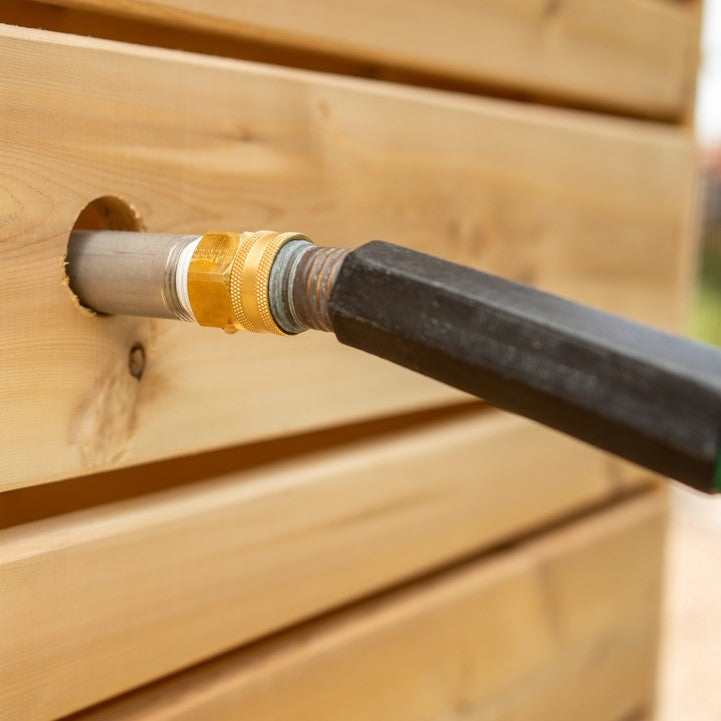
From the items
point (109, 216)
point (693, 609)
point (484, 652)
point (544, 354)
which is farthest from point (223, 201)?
point (693, 609)

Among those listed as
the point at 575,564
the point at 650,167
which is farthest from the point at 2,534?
the point at 650,167

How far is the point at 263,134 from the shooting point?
547 mm

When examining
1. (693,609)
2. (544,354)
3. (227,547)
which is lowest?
(693,609)

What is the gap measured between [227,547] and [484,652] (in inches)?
13.7

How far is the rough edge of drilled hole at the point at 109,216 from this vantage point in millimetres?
480

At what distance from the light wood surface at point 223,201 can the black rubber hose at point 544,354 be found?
0.19 metres

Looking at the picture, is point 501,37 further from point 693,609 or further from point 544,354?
point 693,609

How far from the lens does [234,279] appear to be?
1.21 feet

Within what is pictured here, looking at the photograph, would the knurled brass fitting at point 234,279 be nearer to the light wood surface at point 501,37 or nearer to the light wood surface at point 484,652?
the light wood surface at point 501,37

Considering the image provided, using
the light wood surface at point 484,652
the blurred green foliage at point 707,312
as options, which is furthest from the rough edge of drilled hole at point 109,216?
the blurred green foliage at point 707,312

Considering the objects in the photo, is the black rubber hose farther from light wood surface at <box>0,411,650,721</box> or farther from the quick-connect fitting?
light wood surface at <box>0,411,650,721</box>

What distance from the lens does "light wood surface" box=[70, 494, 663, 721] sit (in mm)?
588

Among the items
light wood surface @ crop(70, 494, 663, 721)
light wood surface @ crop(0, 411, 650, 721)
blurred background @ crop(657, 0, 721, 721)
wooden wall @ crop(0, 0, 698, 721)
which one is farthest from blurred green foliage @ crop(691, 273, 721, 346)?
light wood surface @ crop(0, 411, 650, 721)

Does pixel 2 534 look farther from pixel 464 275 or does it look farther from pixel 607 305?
pixel 607 305
